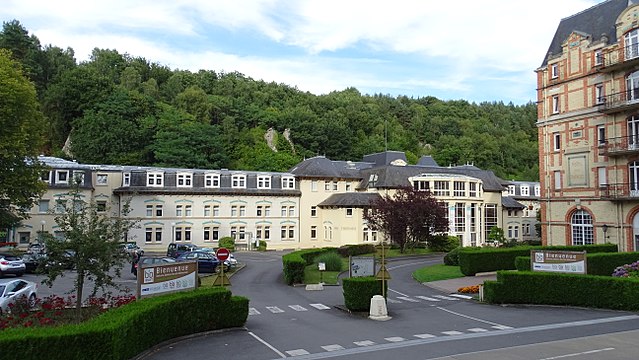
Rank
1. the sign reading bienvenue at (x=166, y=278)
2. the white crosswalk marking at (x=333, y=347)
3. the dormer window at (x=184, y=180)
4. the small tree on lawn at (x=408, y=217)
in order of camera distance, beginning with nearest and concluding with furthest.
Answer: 1. the white crosswalk marking at (x=333, y=347)
2. the sign reading bienvenue at (x=166, y=278)
3. the small tree on lawn at (x=408, y=217)
4. the dormer window at (x=184, y=180)

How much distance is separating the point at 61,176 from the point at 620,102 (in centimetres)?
5067

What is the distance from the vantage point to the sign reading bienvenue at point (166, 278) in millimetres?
15023

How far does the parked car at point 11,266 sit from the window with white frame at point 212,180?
2543 centimetres

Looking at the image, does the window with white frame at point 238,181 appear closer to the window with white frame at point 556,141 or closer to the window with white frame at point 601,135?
the window with white frame at point 556,141

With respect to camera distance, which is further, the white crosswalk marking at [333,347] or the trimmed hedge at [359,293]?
the trimmed hedge at [359,293]

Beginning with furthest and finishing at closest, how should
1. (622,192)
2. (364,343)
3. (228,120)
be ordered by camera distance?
(228,120) < (622,192) < (364,343)

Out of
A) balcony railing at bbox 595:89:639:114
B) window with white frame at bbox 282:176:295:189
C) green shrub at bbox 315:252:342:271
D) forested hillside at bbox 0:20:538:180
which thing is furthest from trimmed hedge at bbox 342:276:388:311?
forested hillside at bbox 0:20:538:180

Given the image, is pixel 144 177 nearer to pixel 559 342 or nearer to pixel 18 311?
A: pixel 18 311

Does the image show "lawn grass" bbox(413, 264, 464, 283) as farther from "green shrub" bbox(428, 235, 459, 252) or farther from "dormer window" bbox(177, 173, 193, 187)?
"dormer window" bbox(177, 173, 193, 187)

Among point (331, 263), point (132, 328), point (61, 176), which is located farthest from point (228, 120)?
point (132, 328)

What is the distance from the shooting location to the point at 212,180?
182ft

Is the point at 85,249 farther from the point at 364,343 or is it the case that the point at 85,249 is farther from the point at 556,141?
the point at 556,141

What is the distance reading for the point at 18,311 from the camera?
14961mm

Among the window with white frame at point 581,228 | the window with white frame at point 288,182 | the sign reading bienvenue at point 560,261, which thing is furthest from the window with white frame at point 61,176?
the window with white frame at point 581,228
